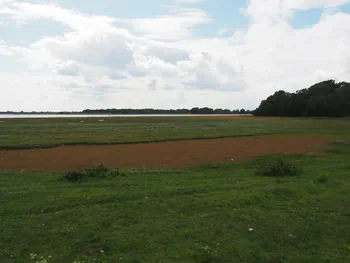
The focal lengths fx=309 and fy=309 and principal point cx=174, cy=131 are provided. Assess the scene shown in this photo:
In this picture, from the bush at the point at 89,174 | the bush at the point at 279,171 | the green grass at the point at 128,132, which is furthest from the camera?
the green grass at the point at 128,132

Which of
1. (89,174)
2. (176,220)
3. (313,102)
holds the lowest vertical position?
(176,220)

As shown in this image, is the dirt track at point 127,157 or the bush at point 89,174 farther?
the dirt track at point 127,157

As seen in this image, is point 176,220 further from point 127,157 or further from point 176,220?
point 127,157

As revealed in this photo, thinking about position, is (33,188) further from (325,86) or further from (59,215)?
(325,86)

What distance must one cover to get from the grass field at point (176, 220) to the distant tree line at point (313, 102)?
264 ft

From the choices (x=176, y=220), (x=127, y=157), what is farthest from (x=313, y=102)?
(x=176, y=220)

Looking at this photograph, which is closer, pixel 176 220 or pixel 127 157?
pixel 176 220

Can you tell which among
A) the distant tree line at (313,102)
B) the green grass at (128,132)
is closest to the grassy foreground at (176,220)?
the green grass at (128,132)

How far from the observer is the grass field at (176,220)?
6.81 metres

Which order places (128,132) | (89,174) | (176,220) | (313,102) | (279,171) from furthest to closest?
(313,102), (128,132), (279,171), (89,174), (176,220)

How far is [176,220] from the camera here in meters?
8.48

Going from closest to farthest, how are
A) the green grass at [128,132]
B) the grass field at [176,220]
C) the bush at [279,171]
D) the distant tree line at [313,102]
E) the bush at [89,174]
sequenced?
the grass field at [176,220], the bush at [89,174], the bush at [279,171], the green grass at [128,132], the distant tree line at [313,102]

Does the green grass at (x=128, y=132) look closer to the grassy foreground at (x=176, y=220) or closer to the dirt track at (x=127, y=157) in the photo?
the dirt track at (x=127, y=157)

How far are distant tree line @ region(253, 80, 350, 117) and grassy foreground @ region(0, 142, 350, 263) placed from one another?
80953 millimetres
